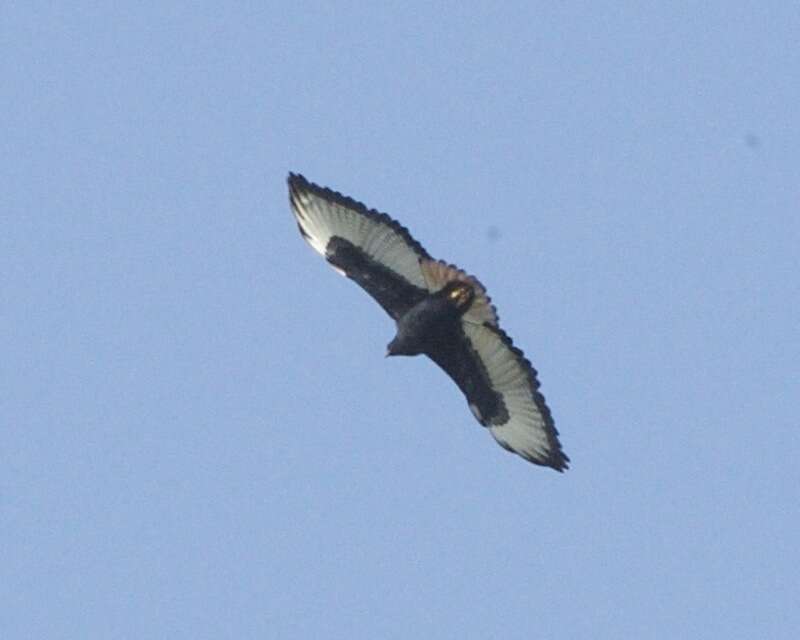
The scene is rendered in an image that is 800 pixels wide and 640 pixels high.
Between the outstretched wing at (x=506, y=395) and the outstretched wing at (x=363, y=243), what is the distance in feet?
2.47

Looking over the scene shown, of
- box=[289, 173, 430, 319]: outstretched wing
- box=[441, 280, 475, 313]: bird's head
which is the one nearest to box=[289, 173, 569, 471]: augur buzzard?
box=[289, 173, 430, 319]: outstretched wing

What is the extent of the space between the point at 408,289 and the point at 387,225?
0.75 m

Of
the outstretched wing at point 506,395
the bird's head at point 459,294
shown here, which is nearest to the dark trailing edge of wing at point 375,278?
the outstretched wing at point 506,395

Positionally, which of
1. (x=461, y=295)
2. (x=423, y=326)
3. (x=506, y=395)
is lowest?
(x=423, y=326)

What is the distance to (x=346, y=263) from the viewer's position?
21531 mm

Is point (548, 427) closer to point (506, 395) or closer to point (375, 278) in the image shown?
point (506, 395)

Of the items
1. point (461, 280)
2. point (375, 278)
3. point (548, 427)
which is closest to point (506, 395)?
point (548, 427)

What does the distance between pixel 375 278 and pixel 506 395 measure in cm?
195

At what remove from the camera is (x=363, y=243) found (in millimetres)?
21516

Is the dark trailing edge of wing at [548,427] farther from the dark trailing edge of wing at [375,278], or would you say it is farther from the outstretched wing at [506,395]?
the dark trailing edge of wing at [375,278]

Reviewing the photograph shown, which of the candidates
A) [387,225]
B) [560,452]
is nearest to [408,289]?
[387,225]

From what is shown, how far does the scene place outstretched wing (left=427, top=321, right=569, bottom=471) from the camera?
69.5 feet

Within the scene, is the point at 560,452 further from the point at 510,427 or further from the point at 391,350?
the point at 391,350

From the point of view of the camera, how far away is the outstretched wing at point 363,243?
21.2 meters
